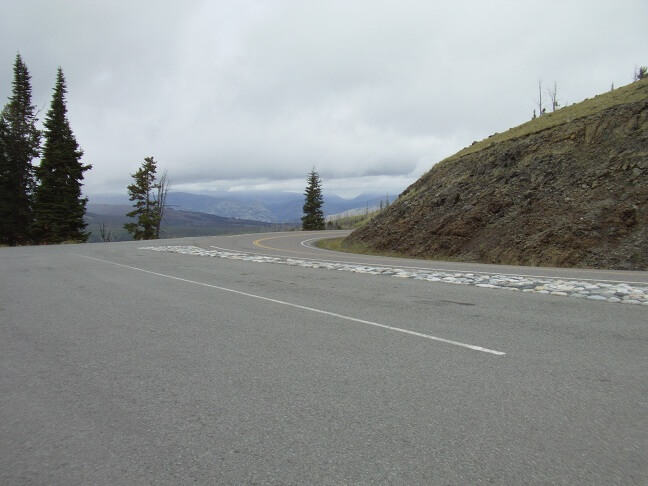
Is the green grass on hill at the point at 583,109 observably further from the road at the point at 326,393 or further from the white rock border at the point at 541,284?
the road at the point at 326,393

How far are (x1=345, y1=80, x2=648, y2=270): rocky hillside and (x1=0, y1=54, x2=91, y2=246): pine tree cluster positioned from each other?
102 ft

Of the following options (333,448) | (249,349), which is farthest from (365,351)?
(333,448)

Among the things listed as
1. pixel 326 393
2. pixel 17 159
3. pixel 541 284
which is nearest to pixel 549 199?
pixel 541 284

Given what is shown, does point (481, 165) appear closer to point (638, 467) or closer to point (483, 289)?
point (483, 289)

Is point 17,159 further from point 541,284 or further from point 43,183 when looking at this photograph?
point 541,284

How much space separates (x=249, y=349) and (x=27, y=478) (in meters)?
2.90

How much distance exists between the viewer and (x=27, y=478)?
2.96 metres

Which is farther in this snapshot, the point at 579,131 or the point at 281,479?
the point at 579,131

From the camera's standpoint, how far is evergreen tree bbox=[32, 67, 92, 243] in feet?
139

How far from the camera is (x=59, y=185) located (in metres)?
43.2

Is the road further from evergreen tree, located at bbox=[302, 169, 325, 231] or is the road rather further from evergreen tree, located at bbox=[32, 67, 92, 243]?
evergreen tree, located at bbox=[302, 169, 325, 231]

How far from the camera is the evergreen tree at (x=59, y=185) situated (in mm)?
42219

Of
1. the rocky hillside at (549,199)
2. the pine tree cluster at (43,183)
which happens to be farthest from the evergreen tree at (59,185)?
the rocky hillside at (549,199)

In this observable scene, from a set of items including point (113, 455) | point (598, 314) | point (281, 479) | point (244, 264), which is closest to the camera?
point (281, 479)
